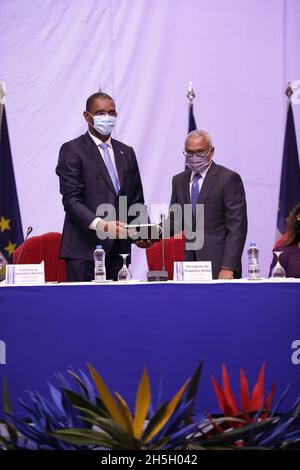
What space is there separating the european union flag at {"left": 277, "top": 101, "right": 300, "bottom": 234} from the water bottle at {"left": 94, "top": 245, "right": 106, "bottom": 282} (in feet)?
6.34

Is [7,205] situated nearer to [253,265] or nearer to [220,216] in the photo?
[220,216]

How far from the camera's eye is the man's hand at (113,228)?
3.66 metres

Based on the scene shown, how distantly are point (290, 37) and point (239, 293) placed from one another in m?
2.49

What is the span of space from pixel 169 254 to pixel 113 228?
31.6 inches

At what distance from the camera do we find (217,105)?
17.3 ft

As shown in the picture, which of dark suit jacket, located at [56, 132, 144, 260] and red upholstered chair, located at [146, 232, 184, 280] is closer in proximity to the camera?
dark suit jacket, located at [56, 132, 144, 260]

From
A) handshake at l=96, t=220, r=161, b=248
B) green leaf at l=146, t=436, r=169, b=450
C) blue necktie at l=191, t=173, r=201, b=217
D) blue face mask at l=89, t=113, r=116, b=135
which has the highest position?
blue face mask at l=89, t=113, r=116, b=135

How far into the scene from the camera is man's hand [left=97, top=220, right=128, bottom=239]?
3664 millimetres

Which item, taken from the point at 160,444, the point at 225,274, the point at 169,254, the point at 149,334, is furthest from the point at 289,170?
the point at 160,444

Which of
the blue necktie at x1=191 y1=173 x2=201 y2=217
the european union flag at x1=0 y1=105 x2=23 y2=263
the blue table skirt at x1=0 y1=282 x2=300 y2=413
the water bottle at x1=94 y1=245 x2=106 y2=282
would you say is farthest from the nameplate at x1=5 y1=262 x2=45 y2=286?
the european union flag at x1=0 y1=105 x2=23 y2=263

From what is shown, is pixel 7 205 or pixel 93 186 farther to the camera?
pixel 7 205

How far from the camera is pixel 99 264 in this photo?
3.61 metres

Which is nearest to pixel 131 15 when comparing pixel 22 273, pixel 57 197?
pixel 57 197
